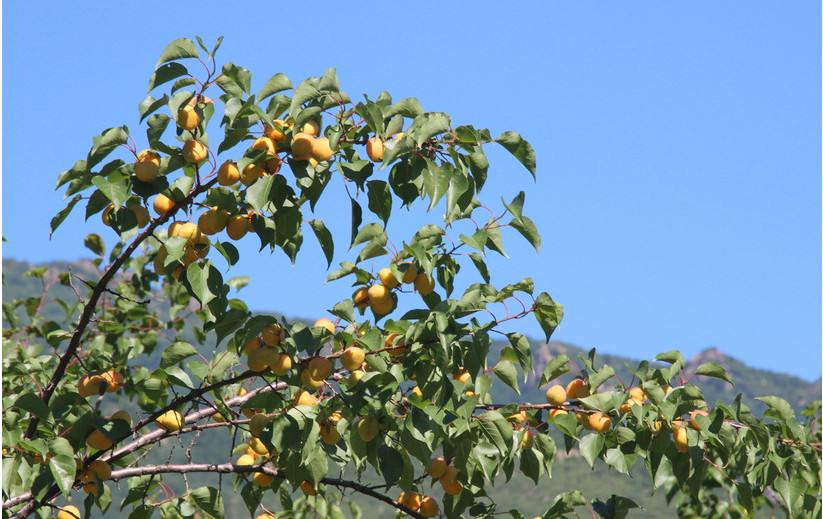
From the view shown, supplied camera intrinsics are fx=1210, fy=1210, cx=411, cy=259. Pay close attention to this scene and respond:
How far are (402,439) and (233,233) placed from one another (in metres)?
0.74

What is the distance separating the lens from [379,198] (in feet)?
10.7

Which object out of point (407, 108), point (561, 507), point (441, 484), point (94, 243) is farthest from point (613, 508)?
point (94, 243)

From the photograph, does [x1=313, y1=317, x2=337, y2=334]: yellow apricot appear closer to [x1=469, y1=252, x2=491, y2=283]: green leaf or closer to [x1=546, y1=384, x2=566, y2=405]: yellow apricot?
[x1=469, y1=252, x2=491, y2=283]: green leaf

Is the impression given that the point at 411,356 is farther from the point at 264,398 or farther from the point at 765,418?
the point at 765,418

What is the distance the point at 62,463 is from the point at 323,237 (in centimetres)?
98

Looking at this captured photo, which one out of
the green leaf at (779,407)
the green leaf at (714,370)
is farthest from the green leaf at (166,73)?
the green leaf at (779,407)

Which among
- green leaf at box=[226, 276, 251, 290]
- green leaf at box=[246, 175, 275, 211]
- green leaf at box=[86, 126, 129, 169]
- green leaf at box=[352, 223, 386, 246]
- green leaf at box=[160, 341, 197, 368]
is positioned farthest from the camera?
green leaf at box=[226, 276, 251, 290]

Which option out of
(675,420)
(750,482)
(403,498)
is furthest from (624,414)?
(403,498)

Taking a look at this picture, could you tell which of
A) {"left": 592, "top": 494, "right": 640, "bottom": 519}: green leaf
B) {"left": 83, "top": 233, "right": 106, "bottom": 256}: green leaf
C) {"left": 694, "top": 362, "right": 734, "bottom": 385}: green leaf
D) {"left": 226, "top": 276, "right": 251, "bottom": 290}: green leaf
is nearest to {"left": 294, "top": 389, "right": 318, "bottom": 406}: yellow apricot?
{"left": 592, "top": 494, "right": 640, "bottom": 519}: green leaf

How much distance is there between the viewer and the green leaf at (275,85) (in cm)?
341

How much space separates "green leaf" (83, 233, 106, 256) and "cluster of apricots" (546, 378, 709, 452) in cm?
343

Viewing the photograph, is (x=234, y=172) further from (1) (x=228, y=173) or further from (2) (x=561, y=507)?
(2) (x=561, y=507)

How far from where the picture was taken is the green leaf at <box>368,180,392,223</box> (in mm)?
3266

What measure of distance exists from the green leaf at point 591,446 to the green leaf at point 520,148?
0.91m
